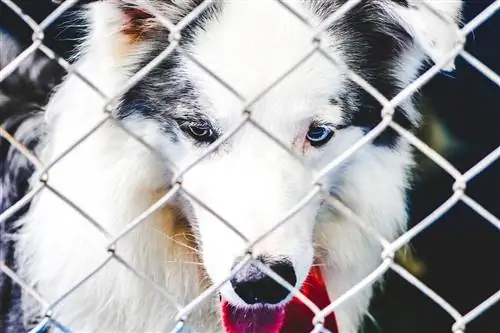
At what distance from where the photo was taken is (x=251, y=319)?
1859mm

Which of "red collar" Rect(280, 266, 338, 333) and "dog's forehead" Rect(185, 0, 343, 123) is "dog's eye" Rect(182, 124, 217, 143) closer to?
"dog's forehead" Rect(185, 0, 343, 123)

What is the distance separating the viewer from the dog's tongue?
1848 millimetres

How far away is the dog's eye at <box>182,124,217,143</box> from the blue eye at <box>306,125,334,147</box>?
191 mm

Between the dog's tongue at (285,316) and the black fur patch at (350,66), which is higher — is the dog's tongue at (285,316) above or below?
below

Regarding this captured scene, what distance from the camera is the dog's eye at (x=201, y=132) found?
175 centimetres

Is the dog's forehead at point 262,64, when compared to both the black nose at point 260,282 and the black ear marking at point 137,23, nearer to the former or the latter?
the black ear marking at point 137,23

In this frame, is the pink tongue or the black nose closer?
the black nose

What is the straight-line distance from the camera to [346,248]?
216 centimetres

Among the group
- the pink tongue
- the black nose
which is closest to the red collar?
the pink tongue

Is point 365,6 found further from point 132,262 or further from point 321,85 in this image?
point 132,262

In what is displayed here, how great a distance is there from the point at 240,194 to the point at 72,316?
61cm

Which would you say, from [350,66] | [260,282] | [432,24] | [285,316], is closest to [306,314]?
[285,316]

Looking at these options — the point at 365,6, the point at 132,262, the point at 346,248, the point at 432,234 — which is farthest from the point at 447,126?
the point at 132,262

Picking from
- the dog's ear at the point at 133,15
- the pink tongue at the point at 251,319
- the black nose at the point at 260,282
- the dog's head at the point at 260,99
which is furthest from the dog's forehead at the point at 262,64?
the pink tongue at the point at 251,319
